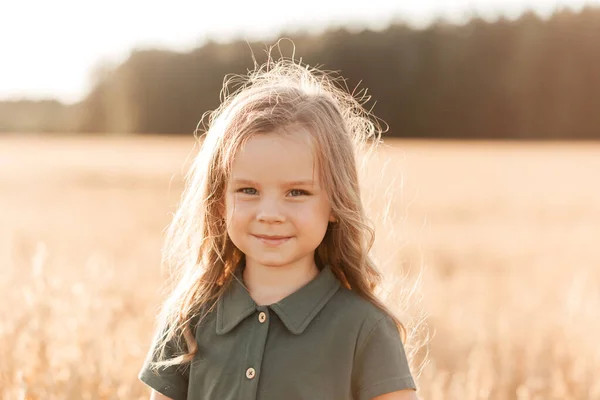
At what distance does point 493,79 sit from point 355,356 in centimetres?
4534

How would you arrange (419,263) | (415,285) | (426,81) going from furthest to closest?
(426,81) → (419,263) → (415,285)

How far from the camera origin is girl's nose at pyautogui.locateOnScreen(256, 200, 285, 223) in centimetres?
199

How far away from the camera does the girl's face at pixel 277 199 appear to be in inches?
78.8

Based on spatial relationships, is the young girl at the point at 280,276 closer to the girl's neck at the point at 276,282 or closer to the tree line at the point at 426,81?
the girl's neck at the point at 276,282

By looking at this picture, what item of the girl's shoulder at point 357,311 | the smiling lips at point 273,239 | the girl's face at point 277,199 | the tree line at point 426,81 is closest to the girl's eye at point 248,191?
the girl's face at point 277,199

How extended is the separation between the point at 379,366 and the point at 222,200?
593 millimetres

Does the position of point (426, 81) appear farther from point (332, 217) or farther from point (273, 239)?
point (273, 239)

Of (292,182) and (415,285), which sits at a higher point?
(292,182)

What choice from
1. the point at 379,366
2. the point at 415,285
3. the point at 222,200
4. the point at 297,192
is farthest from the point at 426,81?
the point at 379,366

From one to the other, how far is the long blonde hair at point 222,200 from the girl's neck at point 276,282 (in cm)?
11

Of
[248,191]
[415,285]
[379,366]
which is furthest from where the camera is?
[415,285]

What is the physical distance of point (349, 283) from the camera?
2.18 m

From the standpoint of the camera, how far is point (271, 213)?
1984mm

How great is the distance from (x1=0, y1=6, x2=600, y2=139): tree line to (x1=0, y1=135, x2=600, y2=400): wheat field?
1134 inches
